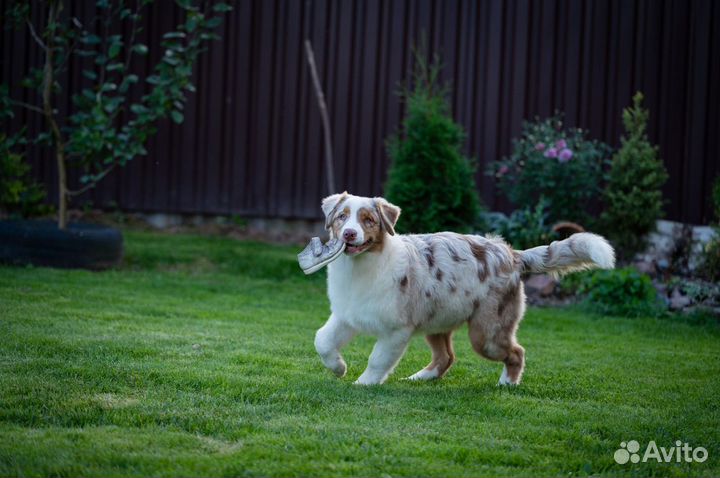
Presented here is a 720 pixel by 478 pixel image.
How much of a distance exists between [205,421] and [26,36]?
10.7 m

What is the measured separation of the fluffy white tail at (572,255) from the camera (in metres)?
6.35

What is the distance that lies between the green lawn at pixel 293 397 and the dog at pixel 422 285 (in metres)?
0.24

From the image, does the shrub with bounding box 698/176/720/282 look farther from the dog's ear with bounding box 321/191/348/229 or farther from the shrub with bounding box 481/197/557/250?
the dog's ear with bounding box 321/191/348/229

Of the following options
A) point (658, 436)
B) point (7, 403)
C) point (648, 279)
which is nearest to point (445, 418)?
point (658, 436)

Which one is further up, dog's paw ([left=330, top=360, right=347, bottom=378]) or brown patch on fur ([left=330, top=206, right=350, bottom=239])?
brown patch on fur ([left=330, top=206, right=350, bottom=239])

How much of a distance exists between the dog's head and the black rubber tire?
5.23m

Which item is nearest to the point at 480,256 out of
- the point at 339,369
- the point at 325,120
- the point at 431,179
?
the point at 339,369

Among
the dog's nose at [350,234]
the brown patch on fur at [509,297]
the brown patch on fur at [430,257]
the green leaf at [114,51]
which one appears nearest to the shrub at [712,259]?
the brown patch on fur at [509,297]

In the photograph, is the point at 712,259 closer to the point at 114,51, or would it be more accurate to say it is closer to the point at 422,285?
the point at 422,285

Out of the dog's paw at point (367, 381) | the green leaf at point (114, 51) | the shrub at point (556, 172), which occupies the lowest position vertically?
the dog's paw at point (367, 381)

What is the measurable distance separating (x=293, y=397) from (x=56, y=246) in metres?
5.89

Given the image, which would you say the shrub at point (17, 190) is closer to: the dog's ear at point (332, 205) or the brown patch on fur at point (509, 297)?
the dog's ear at point (332, 205)

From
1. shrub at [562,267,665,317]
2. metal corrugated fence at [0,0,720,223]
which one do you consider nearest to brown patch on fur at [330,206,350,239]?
shrub at [562,267,665,317]

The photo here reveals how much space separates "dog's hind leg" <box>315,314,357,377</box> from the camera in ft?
20.5
